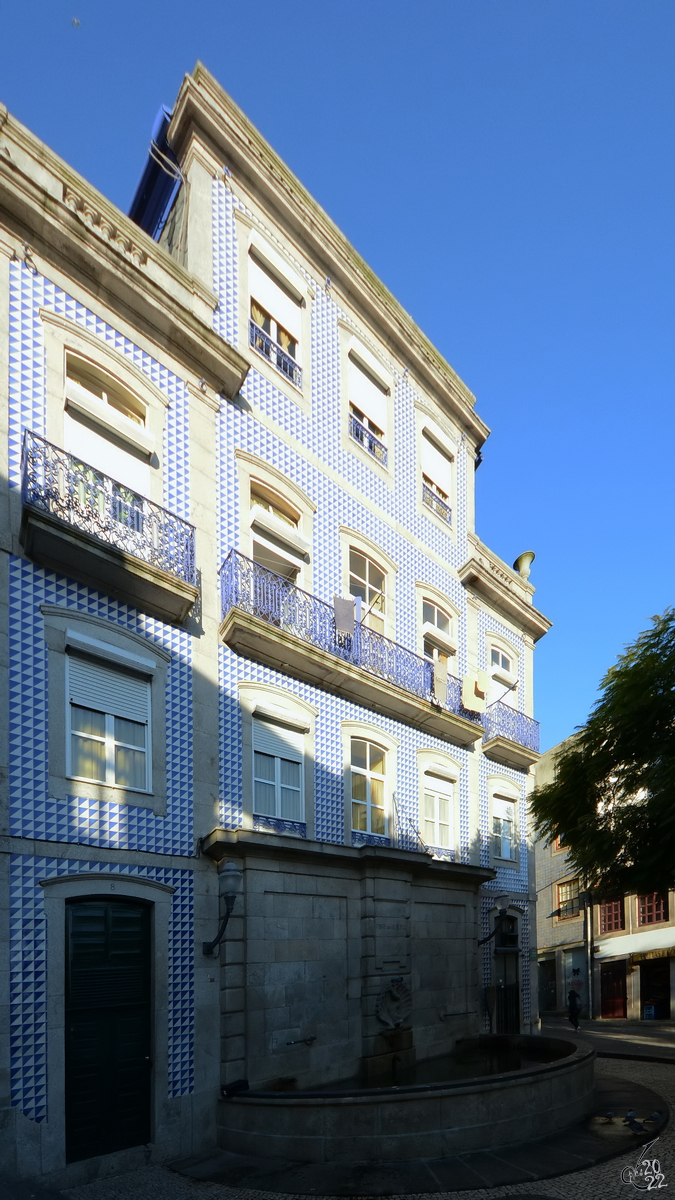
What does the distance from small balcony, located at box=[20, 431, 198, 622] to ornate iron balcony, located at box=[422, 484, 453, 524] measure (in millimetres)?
8607

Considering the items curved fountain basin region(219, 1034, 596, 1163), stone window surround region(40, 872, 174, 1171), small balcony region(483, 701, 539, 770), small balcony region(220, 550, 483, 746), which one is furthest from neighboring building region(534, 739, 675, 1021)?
stone window surround region(40, 872, 174, 1171)

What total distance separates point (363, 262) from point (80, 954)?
13766 millimetres

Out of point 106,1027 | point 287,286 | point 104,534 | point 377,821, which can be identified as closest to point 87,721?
point 104,534

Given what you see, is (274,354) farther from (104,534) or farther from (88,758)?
(88,758)

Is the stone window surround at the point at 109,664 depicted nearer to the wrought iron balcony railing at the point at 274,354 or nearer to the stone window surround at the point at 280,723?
the stone window surround at the point at 280,723

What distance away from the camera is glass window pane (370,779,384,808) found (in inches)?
655

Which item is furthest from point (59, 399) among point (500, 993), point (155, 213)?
point (500, 993)

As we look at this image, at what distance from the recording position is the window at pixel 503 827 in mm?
21094

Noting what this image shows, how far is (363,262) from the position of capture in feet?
61.9

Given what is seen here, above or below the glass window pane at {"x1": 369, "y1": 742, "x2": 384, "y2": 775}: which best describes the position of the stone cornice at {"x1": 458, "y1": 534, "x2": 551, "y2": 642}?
above

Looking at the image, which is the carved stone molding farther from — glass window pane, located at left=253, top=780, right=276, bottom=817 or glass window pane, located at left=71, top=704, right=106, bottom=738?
glass window pane, located at left=253, top=780, right=276, bottom=817

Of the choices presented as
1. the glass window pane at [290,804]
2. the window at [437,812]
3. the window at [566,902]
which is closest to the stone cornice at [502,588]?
the window at [437,812]

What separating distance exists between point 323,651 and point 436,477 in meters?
7.65

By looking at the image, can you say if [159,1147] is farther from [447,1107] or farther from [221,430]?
[221,430]
